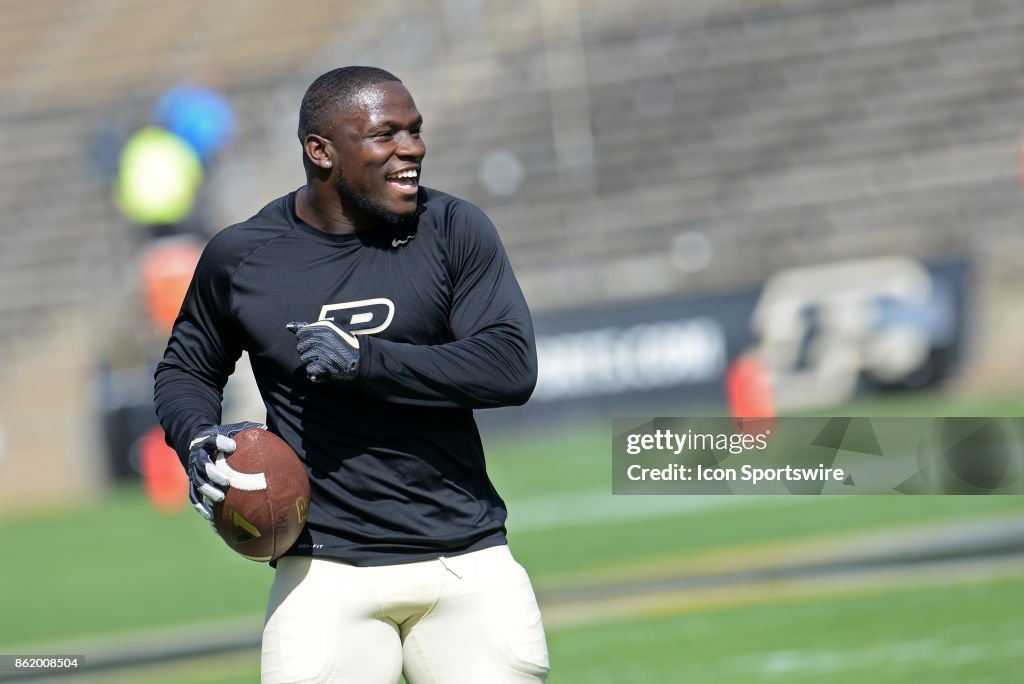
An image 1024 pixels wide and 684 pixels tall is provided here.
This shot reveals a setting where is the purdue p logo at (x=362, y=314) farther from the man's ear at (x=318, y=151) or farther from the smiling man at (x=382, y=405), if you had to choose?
the man's ear at (x=318, y=151)

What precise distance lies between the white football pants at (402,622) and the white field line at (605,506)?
8603 millimetres

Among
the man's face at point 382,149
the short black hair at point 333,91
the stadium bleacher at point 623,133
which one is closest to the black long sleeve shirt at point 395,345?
the man's face at point 382,149

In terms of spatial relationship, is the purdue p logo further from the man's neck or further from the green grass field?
the green grass field

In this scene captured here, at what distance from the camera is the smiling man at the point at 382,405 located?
3.62 meters

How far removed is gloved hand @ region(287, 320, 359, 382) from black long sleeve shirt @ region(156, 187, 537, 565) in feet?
0.53

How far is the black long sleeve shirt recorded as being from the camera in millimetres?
3672

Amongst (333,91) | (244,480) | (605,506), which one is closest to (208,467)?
(244,480)

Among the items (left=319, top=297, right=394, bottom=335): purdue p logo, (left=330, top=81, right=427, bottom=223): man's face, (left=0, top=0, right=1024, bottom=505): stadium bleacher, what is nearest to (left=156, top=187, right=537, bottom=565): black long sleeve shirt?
(left=319, top=297, right=394, bottom=335): purdue p logo

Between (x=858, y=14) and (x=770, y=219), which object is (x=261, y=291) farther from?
(x=858, y=14)

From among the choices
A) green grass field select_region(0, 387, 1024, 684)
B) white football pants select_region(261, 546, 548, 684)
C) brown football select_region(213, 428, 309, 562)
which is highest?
brown football select_region(213, 428, 309, 562)

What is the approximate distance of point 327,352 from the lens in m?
3.44

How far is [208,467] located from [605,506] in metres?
10.2

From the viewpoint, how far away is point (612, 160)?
22344 millimetres

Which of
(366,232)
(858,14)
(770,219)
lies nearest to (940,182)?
(770,219)
